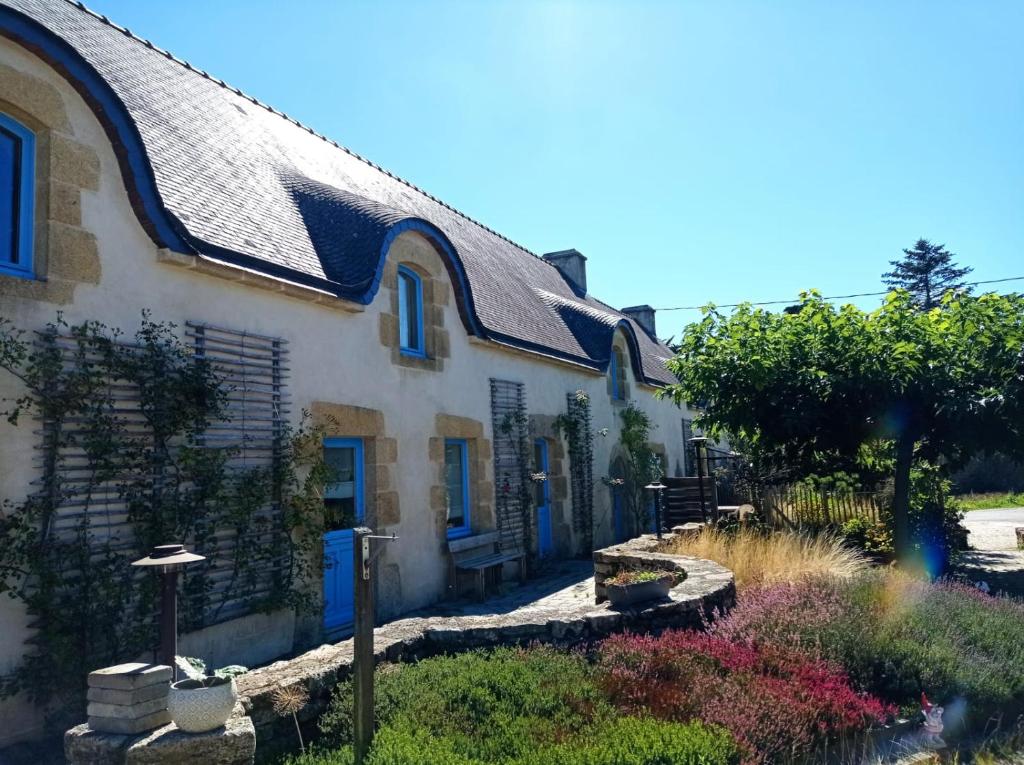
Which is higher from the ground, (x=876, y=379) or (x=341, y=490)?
(x=876, y=379)

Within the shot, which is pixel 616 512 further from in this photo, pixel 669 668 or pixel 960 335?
pixel 669 668

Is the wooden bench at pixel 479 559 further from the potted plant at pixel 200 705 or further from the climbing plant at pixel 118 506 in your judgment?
the potted plant at pixel 200 705

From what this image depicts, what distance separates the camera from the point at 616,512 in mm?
14102

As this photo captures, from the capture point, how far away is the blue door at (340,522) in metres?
6.94

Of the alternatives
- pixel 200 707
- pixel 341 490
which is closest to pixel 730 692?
pixel 200 707

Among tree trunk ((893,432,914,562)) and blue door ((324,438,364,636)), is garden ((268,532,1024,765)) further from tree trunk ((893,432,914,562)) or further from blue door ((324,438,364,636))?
tree trunk ((893,432,914,562))

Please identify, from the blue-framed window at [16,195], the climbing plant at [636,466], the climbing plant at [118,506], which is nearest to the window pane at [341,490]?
the climbing plant at [118,506]

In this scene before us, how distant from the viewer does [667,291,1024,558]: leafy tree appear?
8.38 metres

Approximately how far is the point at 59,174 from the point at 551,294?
35.6 ft

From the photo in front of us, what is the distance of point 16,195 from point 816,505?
35.6 feet

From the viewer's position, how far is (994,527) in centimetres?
1577

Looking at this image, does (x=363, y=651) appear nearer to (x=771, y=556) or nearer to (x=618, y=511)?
(x=771, y=556)

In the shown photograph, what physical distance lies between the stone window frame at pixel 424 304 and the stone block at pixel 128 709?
4.95 m

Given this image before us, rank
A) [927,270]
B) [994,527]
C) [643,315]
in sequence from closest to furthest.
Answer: [994,527]
[643,315]
[927,270]
